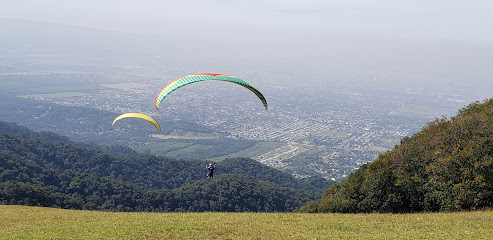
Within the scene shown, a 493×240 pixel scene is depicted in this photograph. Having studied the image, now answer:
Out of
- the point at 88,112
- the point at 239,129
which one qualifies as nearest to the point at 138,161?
the point at 239,129

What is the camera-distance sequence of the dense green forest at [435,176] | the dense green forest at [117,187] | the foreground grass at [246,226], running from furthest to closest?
the dense green forest at [117,187] < the dense green forest at [435,176] < the foreground grass at [246,226]

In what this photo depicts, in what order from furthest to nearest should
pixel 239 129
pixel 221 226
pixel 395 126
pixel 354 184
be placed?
pixel 395 126, pixel 239 129, pixel 354 184, pixel 221 226

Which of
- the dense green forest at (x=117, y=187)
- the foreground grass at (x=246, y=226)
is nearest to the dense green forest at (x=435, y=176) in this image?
the foreground grass at (x=246, y=226)

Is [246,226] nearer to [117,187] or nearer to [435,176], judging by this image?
[435,176]

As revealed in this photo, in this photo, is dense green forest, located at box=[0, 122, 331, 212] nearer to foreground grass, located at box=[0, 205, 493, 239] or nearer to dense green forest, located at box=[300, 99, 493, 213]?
foreground grass, located at box=[0, 205, 493, 239]

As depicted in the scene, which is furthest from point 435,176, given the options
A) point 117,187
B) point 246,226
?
point 117,187

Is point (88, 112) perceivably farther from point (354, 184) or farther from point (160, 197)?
point (354, 184)

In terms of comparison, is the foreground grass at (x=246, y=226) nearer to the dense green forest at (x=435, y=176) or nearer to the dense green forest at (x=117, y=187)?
the dense green forest at (x=435, y=176)
